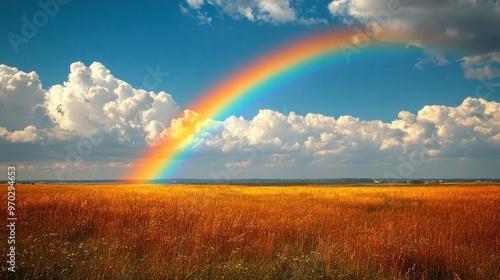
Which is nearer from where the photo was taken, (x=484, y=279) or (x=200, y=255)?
(x=484, y=279)

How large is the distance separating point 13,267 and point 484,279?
27.0ft

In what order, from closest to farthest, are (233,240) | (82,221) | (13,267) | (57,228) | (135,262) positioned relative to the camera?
1. (13,267)
2. (135,262)
3. (233,240)
4. (57,228)
5. (82,221)

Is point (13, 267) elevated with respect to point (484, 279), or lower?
elevated

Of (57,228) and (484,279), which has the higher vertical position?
(57,228)

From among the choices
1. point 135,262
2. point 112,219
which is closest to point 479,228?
point 135,262

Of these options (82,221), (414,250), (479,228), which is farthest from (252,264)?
(479,228)

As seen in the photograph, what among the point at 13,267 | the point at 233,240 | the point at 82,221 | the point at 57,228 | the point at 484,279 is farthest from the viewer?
the point at 82,221

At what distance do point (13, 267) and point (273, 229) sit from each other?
19.6 ft

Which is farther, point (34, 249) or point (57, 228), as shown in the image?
point (57, 228)

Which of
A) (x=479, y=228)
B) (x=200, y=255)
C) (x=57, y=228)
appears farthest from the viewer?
(x=479, y=228)

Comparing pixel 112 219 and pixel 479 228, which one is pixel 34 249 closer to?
pixel 112 219

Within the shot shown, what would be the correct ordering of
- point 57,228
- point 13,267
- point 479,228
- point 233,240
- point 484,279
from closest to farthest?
1. point 13,267
2. point 484,279
3. point 233,240
4. point 57,228
5. point 479,228

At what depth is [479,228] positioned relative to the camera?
31.3 ft

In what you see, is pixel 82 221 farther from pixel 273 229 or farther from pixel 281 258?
pixel 281 258
